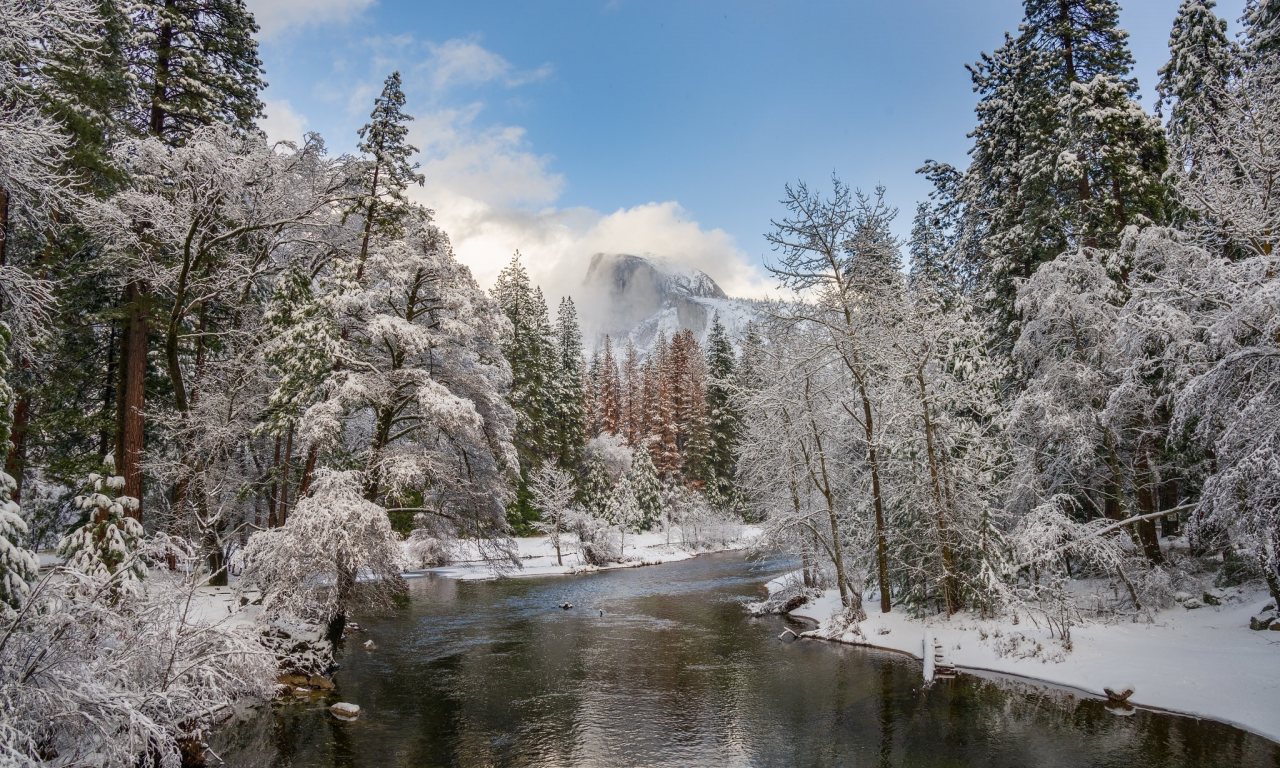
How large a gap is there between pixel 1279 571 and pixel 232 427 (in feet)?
73.0

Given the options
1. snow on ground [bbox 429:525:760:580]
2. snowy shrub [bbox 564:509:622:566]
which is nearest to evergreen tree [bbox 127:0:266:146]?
snow on ground [bbox 429:525:760:580]

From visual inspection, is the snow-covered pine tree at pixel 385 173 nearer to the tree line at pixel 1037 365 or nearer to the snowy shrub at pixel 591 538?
the tree line at pixel 1037 365

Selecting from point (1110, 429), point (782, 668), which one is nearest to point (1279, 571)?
point (1110, 429)

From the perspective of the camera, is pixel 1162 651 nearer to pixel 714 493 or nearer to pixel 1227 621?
pixel 1227 621

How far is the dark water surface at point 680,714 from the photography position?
33.0 ft

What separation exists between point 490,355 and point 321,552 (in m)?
7.57

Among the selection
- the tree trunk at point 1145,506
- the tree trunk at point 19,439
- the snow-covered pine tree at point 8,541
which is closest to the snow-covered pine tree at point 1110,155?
the tree trunk at point 1145,506

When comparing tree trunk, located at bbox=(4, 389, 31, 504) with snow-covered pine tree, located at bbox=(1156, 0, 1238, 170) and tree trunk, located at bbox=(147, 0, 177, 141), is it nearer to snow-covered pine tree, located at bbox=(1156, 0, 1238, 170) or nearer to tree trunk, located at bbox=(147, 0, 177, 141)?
tree trunk, located at bbox=(147, 0, 177, 141)

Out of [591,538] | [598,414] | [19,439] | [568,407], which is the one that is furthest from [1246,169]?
[598,414]

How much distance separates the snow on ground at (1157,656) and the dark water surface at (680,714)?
0.64 meters

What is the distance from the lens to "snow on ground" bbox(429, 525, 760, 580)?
35.7 metres

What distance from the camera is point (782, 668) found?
→ 603 inches

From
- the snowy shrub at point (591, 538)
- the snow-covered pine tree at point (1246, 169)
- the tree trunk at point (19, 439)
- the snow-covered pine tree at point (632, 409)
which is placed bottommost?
the snowy shrub at point (591, 538)

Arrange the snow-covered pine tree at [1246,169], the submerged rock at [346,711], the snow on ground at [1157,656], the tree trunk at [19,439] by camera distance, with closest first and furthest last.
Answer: the snow-covered pine tree at [1246,169] < the snow on ground at [1157,656] < the submerged rock at [346,711] < the tree trunk at [19,439]
